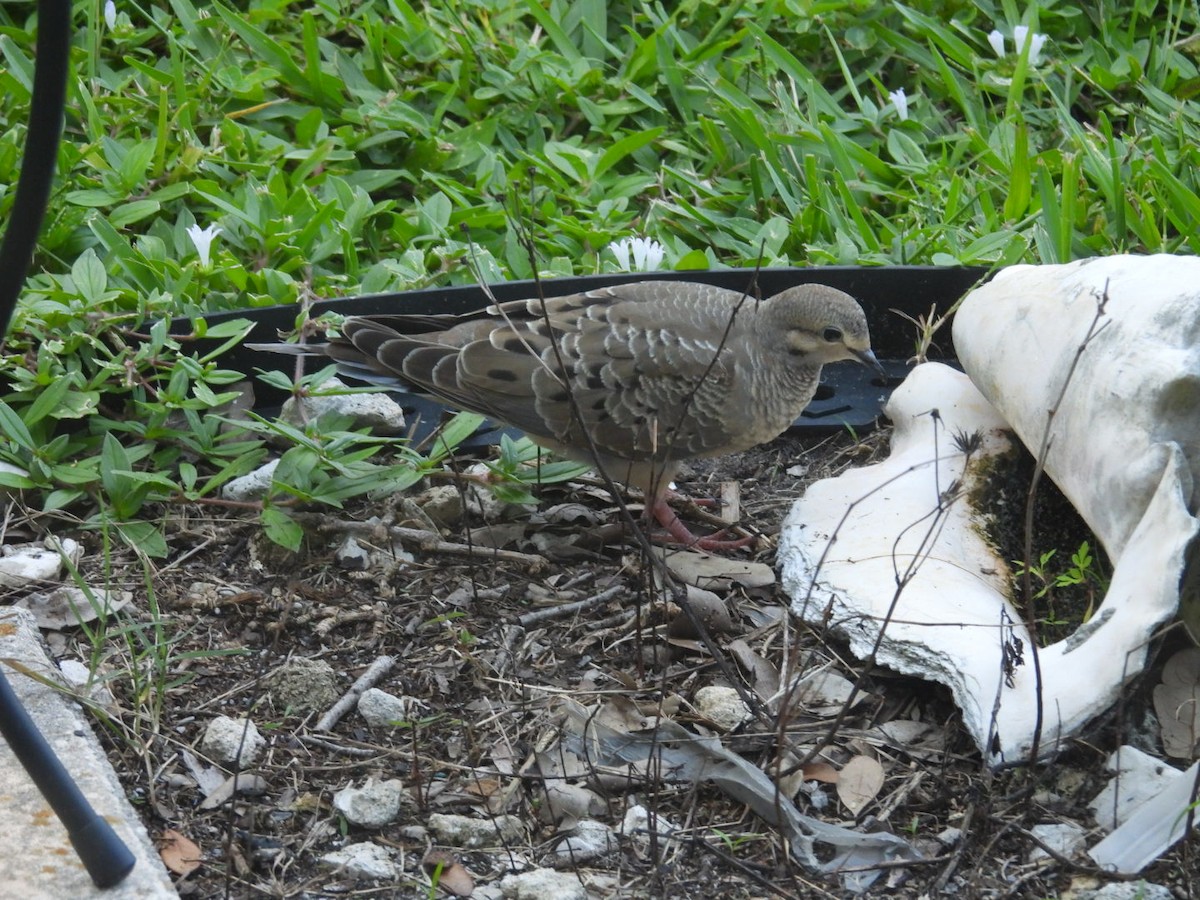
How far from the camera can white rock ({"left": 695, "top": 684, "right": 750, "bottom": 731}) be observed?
121 inches

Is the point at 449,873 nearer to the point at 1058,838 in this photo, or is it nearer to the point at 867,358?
the point at 1058,838

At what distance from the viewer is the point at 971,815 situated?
8.72ft

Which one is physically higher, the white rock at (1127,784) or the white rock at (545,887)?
the white rock at (1127,784)

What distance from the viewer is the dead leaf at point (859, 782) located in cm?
285

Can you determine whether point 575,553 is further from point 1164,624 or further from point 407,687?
point 1164,624

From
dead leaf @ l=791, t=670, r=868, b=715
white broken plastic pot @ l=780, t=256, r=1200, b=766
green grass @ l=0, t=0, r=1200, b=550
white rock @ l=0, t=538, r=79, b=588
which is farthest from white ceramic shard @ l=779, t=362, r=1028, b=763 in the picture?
white rock @ l=0, t=538, r=79, b=588

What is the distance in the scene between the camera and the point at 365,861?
103 inches

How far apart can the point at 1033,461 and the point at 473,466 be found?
5.18 ft

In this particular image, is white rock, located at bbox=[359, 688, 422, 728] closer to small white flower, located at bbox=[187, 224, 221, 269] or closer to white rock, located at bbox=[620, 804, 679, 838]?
white rock, located at bbox=[620, 804, 679, 838]

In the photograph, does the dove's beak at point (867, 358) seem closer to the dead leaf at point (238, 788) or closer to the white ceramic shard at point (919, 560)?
the white ceramic shard at point (919, 560)

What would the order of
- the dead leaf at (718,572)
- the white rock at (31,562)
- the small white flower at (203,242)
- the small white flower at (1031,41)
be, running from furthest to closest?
1. the small white flower at (1031,41)
2. the small white flower at (203,242)
3. the dead leaf at (718,572)
4. the white rock at (31,562)

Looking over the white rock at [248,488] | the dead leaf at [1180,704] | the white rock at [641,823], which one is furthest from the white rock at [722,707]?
the white rock at [248,488]

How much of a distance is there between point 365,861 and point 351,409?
1.69 m

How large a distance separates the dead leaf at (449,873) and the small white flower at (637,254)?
2.43m
